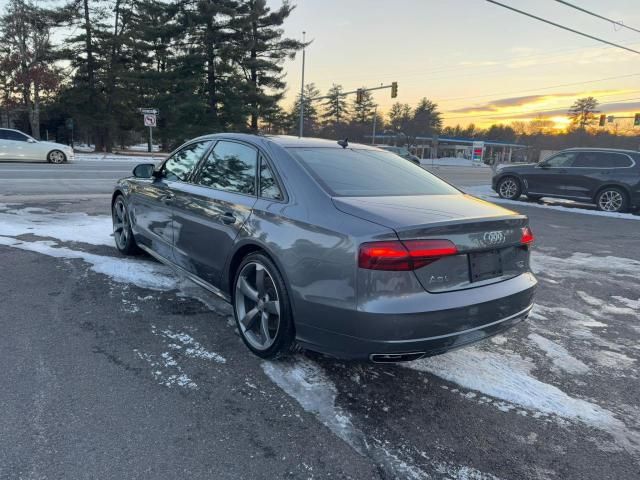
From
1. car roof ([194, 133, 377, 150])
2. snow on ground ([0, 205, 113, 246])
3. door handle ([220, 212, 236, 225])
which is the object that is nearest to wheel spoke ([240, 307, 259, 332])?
door handle ([220, 212, 236, 225])

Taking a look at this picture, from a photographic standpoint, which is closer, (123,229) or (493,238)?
(493,238)

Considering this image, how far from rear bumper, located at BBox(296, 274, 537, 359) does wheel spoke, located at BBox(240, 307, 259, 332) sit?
510 mm

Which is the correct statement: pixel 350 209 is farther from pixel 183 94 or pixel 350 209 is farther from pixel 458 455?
pixel 183 94

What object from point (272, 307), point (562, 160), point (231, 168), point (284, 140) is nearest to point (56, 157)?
point (562, 160)

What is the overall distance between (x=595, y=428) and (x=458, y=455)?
895mm

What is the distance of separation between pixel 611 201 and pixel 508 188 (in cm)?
281

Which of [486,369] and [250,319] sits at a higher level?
[250,319]

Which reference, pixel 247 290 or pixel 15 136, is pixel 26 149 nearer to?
pixel 15 136

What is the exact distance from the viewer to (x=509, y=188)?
1406cm

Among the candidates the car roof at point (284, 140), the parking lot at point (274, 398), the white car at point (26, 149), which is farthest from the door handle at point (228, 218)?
the white car at point (26, 149)

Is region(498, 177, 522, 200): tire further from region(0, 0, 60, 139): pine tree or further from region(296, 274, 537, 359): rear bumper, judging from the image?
region(0, 0, 60, 139): pine tree

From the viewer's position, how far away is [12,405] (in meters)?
2.56

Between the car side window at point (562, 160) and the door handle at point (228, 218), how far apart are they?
1203 cm

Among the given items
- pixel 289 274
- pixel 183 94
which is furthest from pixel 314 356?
pixel 183 94
